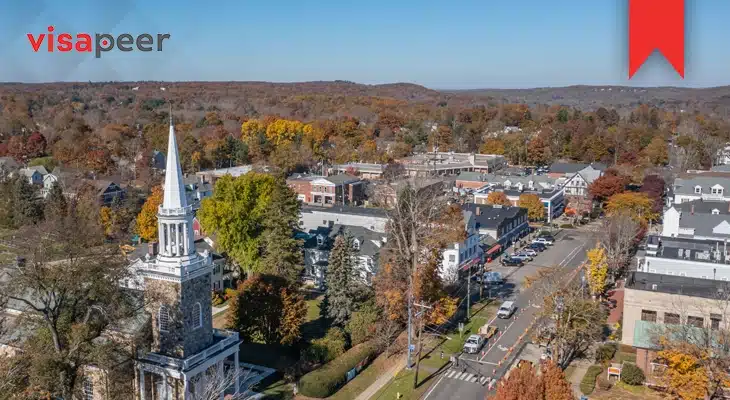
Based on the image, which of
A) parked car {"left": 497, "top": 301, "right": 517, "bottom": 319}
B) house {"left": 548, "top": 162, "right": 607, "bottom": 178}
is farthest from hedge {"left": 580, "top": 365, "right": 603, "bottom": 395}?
house {"left": 548, "top": 162, "right": 607, "bottom": 178}

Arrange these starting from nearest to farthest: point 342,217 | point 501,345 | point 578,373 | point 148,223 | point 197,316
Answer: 1. point 197,316
2. point 578,373
3. point 501,345
4. point 148,223
5. point 342,217

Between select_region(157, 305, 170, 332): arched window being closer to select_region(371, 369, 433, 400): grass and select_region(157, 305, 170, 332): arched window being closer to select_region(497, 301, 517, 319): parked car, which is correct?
select_region(371, 369, 433, 400): grass

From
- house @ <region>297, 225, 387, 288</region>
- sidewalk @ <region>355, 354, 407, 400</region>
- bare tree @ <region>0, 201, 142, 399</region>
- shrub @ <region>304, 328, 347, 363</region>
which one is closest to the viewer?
bare tree @ <region>0, 201, 142, 399</region>

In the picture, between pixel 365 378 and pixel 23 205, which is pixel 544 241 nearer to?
pixel 365 378

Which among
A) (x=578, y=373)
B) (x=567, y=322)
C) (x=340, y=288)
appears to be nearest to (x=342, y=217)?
(x=340, y=288)

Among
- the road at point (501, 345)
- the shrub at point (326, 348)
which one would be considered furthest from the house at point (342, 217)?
the shrub at point (326, 348)

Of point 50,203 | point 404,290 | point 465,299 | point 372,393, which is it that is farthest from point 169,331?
point 50,203

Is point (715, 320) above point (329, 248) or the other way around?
the other way around

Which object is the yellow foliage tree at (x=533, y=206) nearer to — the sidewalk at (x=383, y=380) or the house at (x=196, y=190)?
the house at (x=196, y=190)
